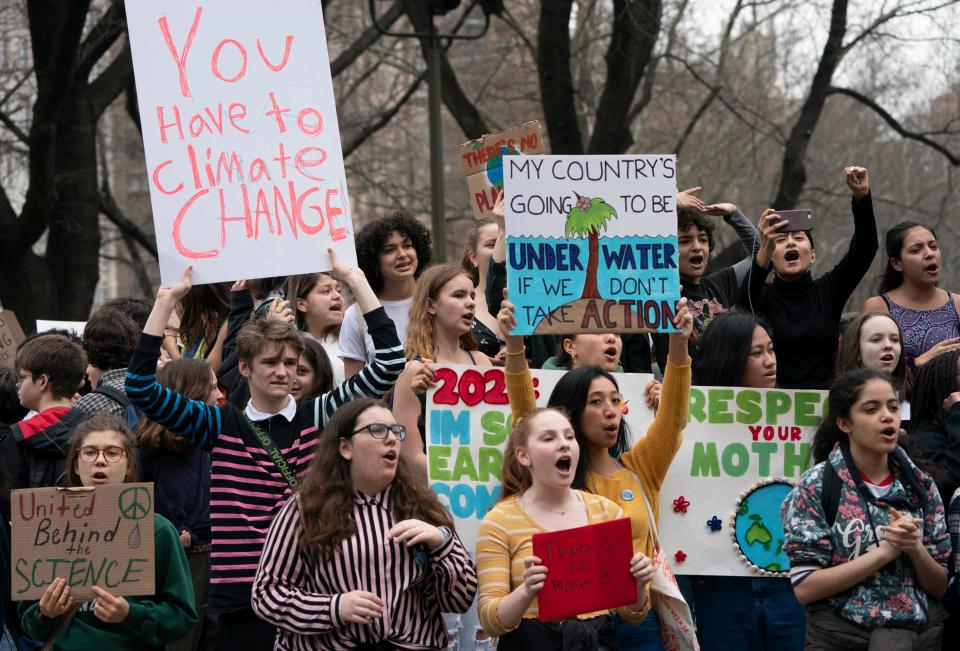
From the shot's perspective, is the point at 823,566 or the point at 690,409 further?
the point at 690,409

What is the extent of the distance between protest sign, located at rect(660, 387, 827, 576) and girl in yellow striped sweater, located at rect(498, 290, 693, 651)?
46 cm

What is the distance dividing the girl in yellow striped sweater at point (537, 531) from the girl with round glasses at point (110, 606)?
120 centimetres

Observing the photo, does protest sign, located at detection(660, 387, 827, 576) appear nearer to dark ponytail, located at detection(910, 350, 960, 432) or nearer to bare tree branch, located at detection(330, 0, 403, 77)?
dark ponytail, located at detection(910, 350, 960, 432)

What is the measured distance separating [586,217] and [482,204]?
1.92m

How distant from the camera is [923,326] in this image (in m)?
7.53

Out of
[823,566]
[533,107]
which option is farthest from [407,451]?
[533,107]

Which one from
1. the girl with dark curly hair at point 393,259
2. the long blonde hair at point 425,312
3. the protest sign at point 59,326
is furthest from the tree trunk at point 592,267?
the protest sign at point 59,326

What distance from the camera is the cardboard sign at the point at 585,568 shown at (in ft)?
16.4

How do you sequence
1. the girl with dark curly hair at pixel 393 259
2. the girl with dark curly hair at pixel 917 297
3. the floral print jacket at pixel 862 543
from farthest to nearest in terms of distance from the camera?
the girl with dark curly hair at pixel 393 259 → the girl with dark curly hair at pixel 917 297 → the floral print jacket at pixel 862 543

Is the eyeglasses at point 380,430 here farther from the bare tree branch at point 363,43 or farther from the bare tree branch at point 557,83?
the bare tree branch at point 363,43

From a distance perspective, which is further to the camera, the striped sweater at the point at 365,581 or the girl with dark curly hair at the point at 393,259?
the girl with dark curly hair at the point at 393,259

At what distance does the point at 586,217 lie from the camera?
6.23m

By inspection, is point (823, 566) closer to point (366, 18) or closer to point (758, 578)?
point (758, 578)

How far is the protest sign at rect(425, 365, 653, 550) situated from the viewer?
642 centimetres
